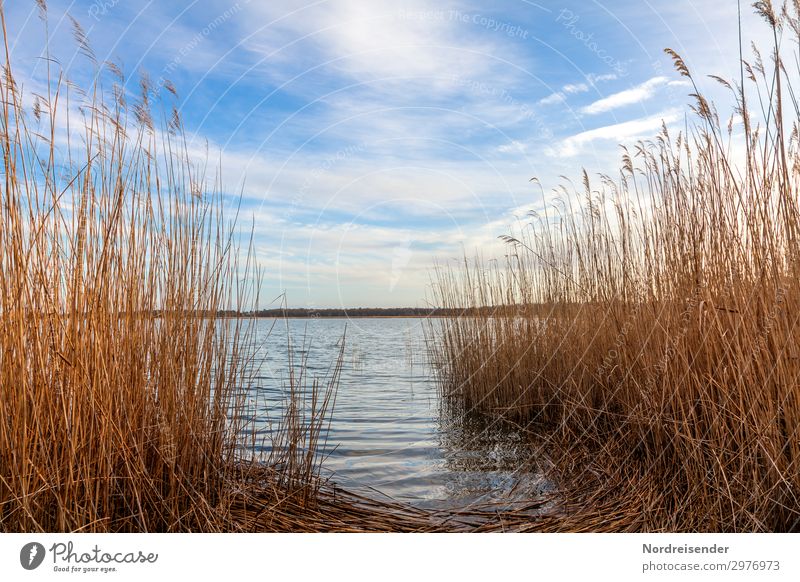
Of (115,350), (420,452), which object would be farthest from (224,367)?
(420,452)

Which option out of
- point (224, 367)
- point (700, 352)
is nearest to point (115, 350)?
point (224, 367)

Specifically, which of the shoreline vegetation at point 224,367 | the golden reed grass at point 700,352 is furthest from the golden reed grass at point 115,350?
the golden reed grass at point 700,352

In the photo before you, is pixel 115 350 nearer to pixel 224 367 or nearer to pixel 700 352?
pixel 224 367

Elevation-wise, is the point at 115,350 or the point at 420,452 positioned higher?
the point at 115,350

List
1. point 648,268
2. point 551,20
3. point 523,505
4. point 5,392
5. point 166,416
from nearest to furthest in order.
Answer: point 5,392 → point 166,416 → point 523,505 → point 648,268 → point 551,20

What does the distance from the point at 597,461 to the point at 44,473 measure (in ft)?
8.42

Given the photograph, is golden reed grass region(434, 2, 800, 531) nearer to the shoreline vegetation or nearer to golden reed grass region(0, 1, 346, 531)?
the shoreline vegetation

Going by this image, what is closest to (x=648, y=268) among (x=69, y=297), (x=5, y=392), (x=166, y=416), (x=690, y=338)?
(x=690, y=338)

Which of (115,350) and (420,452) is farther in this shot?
(420,452)

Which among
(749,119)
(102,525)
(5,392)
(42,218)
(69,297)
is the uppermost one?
(749,119)

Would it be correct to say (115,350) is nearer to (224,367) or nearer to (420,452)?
(224,367)
